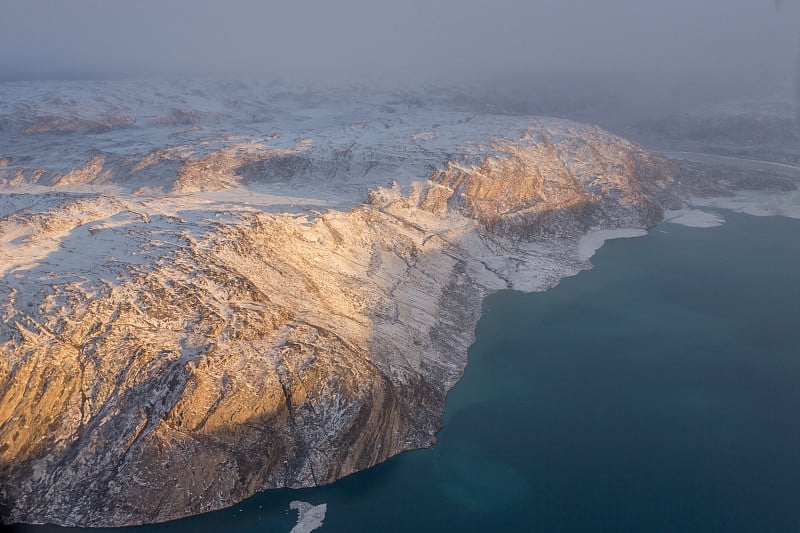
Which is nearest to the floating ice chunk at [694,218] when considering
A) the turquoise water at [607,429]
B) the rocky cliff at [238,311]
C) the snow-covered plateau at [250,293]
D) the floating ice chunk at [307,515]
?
the snow-covered plateau at [250,293]

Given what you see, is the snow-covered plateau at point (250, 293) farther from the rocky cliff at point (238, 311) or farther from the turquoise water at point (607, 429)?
the turquoise water at point (607, 429)

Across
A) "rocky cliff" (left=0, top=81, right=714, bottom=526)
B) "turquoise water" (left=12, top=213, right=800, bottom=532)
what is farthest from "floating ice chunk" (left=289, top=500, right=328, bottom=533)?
"rocky cliff" (left=0, top=81, right=714, bottom=526)

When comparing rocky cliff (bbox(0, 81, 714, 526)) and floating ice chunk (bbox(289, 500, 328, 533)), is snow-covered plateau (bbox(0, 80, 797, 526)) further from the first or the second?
floating ice chunk (bbox(289, 500, 328, 533))

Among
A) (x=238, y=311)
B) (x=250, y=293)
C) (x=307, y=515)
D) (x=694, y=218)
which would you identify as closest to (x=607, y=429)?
(x=307, y=515)

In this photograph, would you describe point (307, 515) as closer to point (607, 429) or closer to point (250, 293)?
point (250, 293)

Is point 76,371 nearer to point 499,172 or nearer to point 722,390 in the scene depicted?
point 722,390
